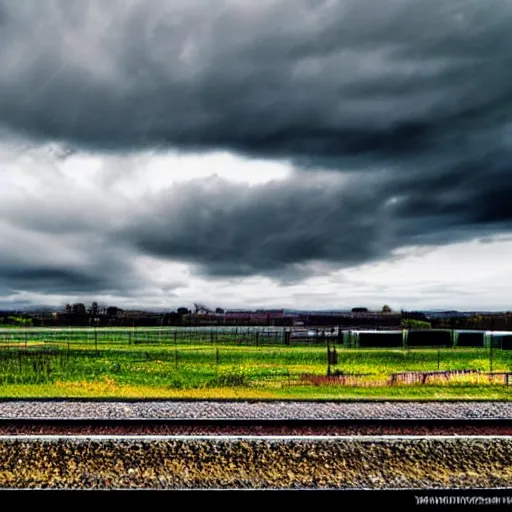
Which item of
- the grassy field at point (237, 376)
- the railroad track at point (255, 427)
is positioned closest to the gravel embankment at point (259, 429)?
the railroad track at point (255, 427)

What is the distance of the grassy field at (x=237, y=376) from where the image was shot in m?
24.9

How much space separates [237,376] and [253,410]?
1296cm

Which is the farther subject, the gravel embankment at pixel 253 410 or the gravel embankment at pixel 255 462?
the gravel embankment at pixel 253 410

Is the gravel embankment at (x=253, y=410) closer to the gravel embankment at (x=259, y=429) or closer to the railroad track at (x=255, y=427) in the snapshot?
the railroad track at (x=255, y=427)

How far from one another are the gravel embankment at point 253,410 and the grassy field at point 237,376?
3.66 m

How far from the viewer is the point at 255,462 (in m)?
11.5

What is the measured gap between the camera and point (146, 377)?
33688mm

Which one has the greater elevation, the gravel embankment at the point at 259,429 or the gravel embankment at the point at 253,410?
the gravel embankment at the point at 259,429

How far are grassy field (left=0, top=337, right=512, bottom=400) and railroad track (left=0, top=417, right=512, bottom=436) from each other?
704 cm

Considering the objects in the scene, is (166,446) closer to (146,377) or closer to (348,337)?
(146,377)

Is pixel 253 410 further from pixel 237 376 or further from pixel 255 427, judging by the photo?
pixel 237 376

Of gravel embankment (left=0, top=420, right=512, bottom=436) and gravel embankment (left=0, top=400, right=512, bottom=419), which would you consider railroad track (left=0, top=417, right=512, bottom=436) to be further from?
gravel embankment (left=0, top=400, right=512, bottom=419)

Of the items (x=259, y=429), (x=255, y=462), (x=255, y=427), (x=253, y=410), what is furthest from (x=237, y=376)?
(x=255, y=462)
